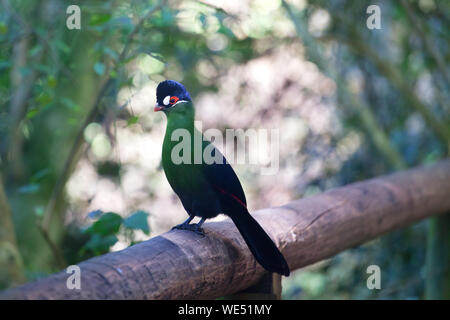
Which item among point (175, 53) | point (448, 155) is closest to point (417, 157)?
point (448, 155)

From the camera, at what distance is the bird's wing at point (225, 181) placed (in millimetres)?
1383

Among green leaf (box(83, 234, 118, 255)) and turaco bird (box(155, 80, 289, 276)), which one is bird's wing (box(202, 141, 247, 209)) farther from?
green leaf (box(83, 234, 118, 255))

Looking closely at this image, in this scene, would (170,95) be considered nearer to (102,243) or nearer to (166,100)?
(166,100)

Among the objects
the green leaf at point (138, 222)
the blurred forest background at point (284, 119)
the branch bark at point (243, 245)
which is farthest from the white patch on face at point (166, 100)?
the blurred forest background at point (284, 119)

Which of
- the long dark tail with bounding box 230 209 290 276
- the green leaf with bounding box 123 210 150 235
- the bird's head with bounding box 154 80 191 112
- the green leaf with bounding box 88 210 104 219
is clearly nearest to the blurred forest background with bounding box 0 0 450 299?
the green leaf with bounding box 88 210 104 219

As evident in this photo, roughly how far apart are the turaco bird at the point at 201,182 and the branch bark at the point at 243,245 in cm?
9

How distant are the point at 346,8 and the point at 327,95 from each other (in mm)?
768

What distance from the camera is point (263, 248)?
1326 mm

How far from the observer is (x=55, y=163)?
321 cm

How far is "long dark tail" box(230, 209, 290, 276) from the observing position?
4.32 feet

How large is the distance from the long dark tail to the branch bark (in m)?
0.09
